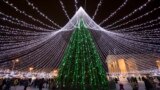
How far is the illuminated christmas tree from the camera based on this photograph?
9109 mm

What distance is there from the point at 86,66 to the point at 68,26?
3104mm

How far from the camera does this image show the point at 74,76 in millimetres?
9227

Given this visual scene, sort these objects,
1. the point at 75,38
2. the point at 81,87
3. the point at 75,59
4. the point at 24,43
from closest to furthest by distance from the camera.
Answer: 1. the point at 81,87
2. the point at 75,59
3. the point at 75,38
4. the point at 24,43

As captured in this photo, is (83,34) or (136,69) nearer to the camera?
(83,34)

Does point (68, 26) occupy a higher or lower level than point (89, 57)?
higher

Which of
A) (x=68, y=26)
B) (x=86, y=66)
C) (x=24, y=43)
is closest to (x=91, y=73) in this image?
(x=86, y=66)

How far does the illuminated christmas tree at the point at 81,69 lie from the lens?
911 cm

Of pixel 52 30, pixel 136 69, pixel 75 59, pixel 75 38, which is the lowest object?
pixel 136 69

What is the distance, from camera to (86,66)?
9.44 meters

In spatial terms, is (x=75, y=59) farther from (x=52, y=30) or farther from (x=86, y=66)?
(x=52, y=30)

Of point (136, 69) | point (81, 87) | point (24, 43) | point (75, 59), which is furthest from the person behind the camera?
point (136, 69)

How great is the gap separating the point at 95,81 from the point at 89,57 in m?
1.45

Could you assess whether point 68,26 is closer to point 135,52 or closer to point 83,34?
point 83,34

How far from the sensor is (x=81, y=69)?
9.32 m
